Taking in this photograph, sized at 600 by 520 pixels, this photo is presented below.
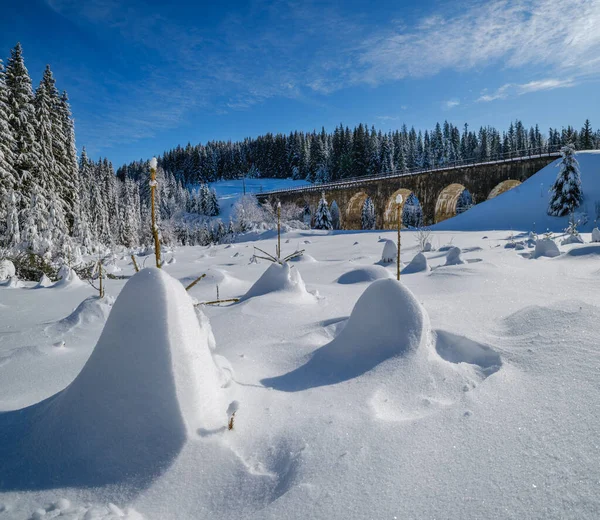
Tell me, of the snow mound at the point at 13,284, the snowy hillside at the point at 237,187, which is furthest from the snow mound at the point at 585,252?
the snowy hillside at the point at 237,187

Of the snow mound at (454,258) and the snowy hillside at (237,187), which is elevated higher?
the snowy hillside at (237,187)

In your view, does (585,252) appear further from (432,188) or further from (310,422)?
(432,188)

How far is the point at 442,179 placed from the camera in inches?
1237

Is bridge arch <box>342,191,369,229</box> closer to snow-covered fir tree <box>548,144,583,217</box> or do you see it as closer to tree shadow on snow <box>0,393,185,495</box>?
A: snow-covered fir tree <box>548,144,583,217</box>

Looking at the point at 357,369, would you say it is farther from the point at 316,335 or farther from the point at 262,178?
the point at 262,178

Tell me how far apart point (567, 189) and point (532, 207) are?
90.8 inches

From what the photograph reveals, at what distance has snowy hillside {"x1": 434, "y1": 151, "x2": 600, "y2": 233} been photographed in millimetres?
19812

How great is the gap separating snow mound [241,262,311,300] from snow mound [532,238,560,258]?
6.53 m

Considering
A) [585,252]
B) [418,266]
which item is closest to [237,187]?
[418,266]

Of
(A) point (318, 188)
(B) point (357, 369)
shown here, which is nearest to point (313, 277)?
(B) point (357, 369)

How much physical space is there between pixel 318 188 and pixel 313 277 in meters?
39.1

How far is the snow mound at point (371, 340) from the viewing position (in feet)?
8.95

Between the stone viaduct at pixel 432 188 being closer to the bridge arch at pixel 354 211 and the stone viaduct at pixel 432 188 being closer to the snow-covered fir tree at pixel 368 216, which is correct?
the bridge arch at pixel 354 211

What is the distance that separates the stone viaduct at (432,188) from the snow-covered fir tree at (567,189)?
580cm
